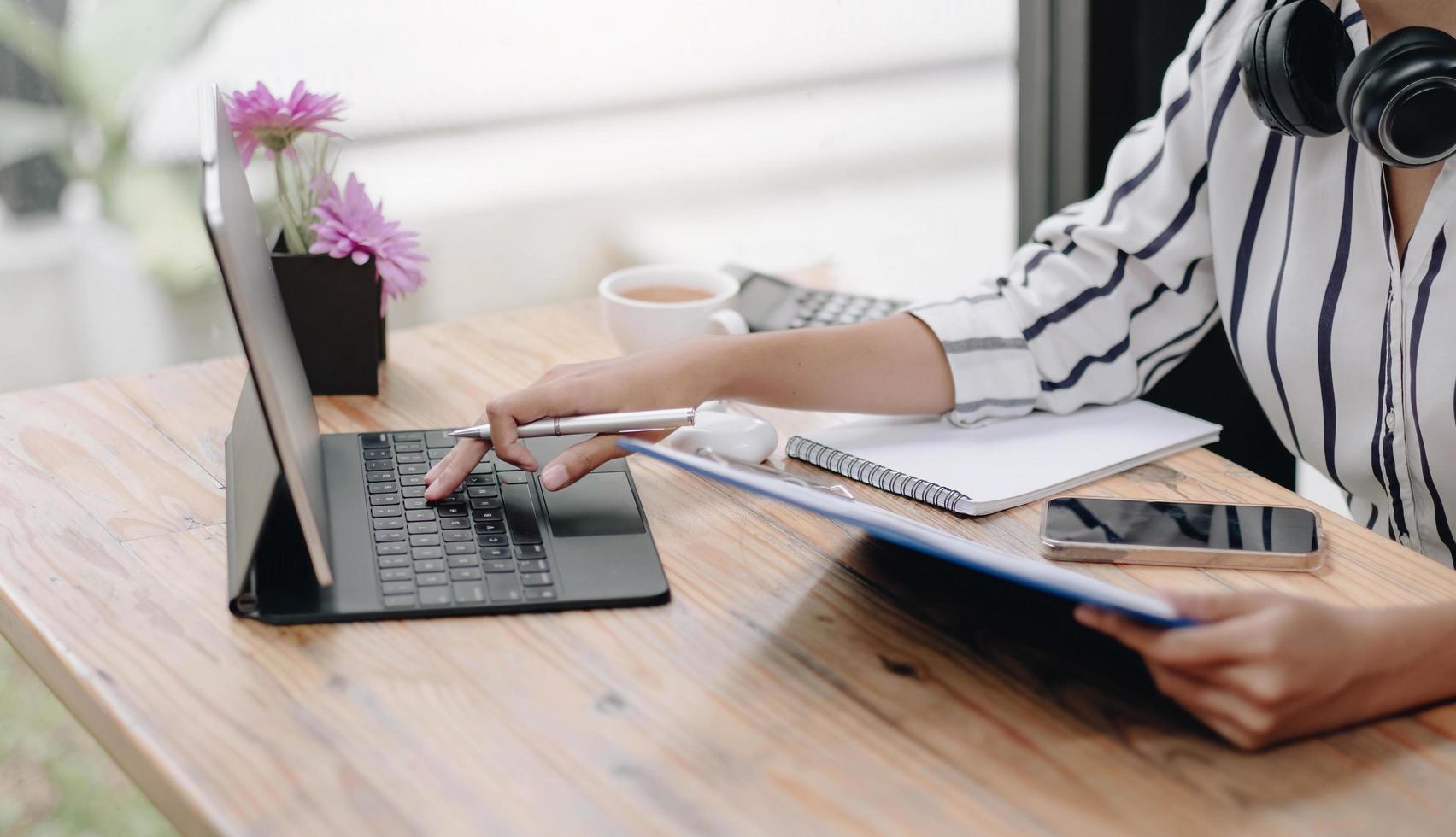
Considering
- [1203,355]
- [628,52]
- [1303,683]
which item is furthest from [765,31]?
[1303,683]

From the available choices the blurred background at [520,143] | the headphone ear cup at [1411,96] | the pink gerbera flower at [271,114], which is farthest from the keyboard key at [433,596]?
the blurred background at [520,143]

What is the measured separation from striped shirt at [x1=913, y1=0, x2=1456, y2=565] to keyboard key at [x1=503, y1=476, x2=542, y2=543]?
0.36 metres

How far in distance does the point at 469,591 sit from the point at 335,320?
452mm

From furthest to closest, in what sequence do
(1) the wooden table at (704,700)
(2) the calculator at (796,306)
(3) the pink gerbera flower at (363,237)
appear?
(2) the calculator at (796,306), (3) the pink gerbera flower at (363,237), (1) the wooden table at (704,700)

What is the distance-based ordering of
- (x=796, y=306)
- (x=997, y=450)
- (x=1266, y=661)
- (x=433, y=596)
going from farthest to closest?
(x=796, y=306) < (x=997, y=450) < (x=433, y=596) < (x=1266, y=661)

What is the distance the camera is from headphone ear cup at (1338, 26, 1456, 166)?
2.65ft

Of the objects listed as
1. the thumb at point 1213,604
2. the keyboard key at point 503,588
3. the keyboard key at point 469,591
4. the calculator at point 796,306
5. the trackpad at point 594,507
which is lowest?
the trackpad at point 594,507

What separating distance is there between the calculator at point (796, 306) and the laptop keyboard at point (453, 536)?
15.0 inches

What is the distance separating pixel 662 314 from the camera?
1.19 metres

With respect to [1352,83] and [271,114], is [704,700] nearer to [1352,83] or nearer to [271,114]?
[1352,83]

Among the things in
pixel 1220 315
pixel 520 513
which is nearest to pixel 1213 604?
pixel 520 513

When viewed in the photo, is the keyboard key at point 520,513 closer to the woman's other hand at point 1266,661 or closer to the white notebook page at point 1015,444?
the white notebook page at point 1015,444

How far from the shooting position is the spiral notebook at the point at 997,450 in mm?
919

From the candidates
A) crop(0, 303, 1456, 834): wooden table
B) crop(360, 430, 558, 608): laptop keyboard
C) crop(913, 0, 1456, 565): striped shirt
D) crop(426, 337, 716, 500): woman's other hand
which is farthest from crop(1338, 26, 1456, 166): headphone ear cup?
crop(360, 430, 558, 608): laptop keyboard
